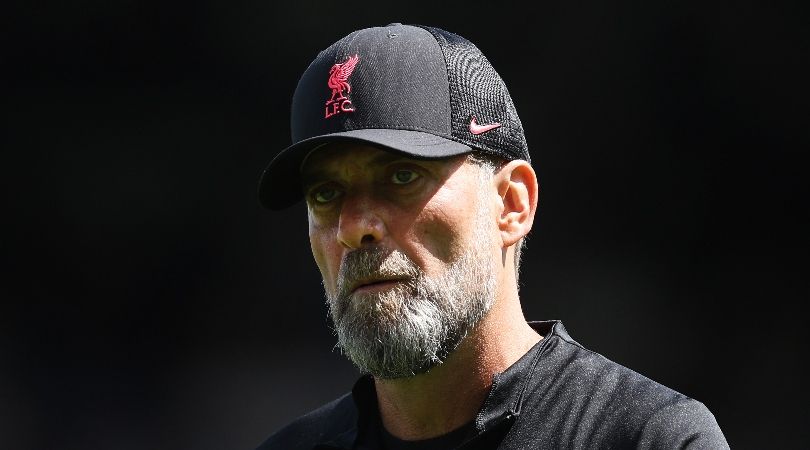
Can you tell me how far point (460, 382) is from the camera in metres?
1.95

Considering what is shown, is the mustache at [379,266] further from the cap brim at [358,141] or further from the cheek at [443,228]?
the cap brim at [358,141]

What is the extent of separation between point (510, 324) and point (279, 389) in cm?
345

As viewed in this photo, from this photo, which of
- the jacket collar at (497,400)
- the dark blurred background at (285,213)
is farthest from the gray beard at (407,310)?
the dark blurred background at (285,213)

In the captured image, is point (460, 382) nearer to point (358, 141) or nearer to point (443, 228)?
point (443, 228)

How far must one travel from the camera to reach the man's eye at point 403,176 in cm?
190

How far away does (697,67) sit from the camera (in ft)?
14.9

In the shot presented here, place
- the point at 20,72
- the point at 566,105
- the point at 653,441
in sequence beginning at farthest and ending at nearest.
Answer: the point at 20,72 → the point at 566,105 → the point at 653,441

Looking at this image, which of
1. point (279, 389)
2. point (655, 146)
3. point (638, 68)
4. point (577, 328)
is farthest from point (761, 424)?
point (279, 389)

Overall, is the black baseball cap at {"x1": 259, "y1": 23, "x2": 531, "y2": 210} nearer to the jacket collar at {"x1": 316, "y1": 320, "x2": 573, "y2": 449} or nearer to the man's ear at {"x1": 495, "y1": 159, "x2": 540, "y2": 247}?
the man's ear at {"x1": 495, "y1": 159, "x2": 540, "y2": 247}

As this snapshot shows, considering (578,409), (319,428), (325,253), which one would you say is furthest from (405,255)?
(319,428)

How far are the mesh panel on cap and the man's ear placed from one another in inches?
1.0

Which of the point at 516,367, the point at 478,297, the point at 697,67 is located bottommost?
the point at 516,367

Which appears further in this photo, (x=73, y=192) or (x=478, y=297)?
(x=73, y=192)

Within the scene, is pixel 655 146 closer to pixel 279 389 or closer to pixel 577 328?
pixel 577 328
